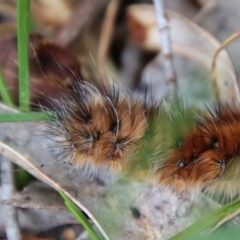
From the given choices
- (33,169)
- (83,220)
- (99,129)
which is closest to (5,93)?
(33,169)

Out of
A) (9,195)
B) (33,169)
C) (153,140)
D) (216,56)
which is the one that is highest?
(216,56)

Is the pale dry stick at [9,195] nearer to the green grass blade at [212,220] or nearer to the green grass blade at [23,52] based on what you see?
the green grass blade at [23,52]

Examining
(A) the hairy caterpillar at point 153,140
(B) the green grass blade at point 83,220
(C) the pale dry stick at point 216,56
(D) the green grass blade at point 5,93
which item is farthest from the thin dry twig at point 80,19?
(B) the green grass blade at point 83,220

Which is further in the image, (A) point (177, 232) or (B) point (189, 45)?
(B) point (189, 45)

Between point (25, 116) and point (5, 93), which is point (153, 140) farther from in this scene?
point (5, 93)

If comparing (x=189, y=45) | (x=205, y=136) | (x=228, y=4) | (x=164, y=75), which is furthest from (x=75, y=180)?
(x=228, y=4)

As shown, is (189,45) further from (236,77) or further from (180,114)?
(180,114)
